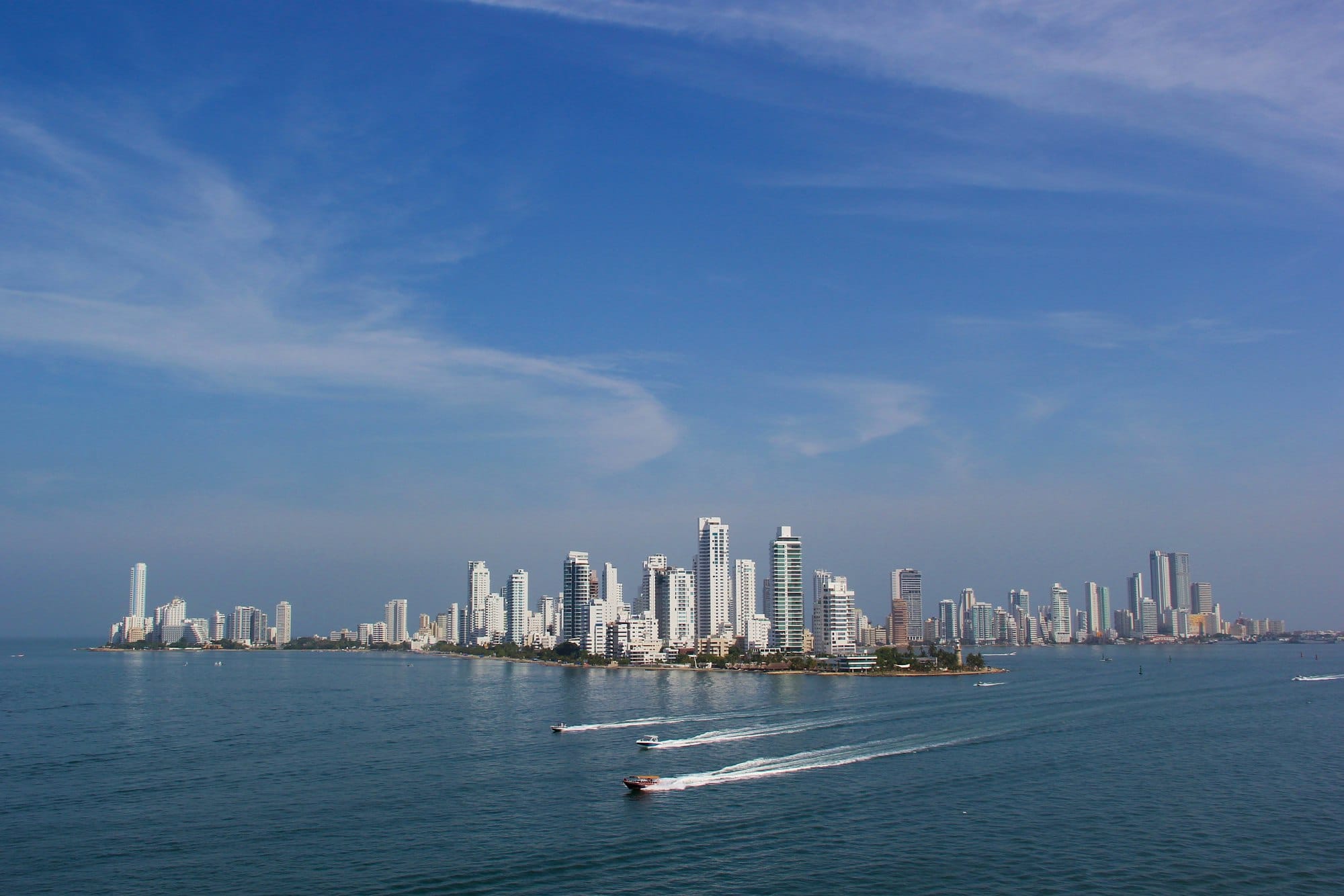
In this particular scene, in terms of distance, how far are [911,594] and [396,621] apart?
2830 inches

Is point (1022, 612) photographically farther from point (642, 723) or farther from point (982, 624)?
point (642, 723)

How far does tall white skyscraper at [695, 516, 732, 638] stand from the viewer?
8312cm

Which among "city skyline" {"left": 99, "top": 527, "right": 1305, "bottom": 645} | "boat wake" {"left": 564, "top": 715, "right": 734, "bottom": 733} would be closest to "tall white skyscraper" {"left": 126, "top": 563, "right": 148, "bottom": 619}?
"city skyline" {"left": 99, "top": 527, "right": 1305, "bottom": 645}

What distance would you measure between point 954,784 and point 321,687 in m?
37.6

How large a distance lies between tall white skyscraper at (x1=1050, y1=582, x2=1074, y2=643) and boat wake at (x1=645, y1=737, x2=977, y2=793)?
4700 inches

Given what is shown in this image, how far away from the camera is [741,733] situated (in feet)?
Result: 91.5

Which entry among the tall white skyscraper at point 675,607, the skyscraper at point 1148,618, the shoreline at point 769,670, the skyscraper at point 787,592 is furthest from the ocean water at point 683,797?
the skyscraper at point 1148,618

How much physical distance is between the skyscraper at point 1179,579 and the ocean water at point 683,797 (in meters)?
129

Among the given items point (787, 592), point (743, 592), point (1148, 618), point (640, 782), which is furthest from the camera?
point (1148, 618)

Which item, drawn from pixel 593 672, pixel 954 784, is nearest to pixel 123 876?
pixel 954 784

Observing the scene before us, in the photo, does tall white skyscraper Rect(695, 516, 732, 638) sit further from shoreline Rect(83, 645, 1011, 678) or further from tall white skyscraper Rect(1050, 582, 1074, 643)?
tall white skyscraper Rect(1050, 582, 1074, 643)

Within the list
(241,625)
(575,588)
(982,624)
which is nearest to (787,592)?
(575,588)

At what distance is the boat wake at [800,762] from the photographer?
20719 mm

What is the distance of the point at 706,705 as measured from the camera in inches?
1485
